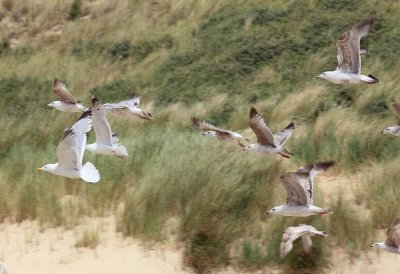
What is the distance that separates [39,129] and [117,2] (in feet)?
28.7

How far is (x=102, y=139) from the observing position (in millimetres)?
7488

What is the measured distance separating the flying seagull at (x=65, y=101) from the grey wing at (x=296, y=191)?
10.8 feet

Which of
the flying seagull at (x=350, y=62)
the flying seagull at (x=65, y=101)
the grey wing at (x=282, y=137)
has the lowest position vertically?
the grey wing at (x=282, y=137)

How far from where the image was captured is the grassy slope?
6930 mm

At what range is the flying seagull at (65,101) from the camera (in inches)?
336

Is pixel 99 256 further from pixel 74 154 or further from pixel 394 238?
pixel 394 238

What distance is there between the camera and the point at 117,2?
65.1 feet

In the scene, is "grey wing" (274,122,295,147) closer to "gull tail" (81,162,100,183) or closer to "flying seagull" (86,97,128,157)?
"flying seagull" (86,97,128,157)

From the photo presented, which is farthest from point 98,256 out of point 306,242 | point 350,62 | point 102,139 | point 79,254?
point 350,62

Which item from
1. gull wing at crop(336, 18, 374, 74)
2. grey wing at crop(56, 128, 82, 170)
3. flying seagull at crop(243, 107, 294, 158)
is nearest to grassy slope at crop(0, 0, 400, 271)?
flying seagull at crop(243, 107, 294, 158)

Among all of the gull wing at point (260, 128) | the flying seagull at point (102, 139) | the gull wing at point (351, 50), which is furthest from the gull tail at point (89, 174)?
the gull wing at point (351, 50)

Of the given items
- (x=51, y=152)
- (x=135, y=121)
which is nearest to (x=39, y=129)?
(x=135, y=121)

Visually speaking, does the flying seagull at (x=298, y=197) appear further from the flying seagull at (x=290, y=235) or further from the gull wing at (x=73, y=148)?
the gull wing at (x=73, y=148)

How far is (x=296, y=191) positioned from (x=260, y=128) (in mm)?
1034
